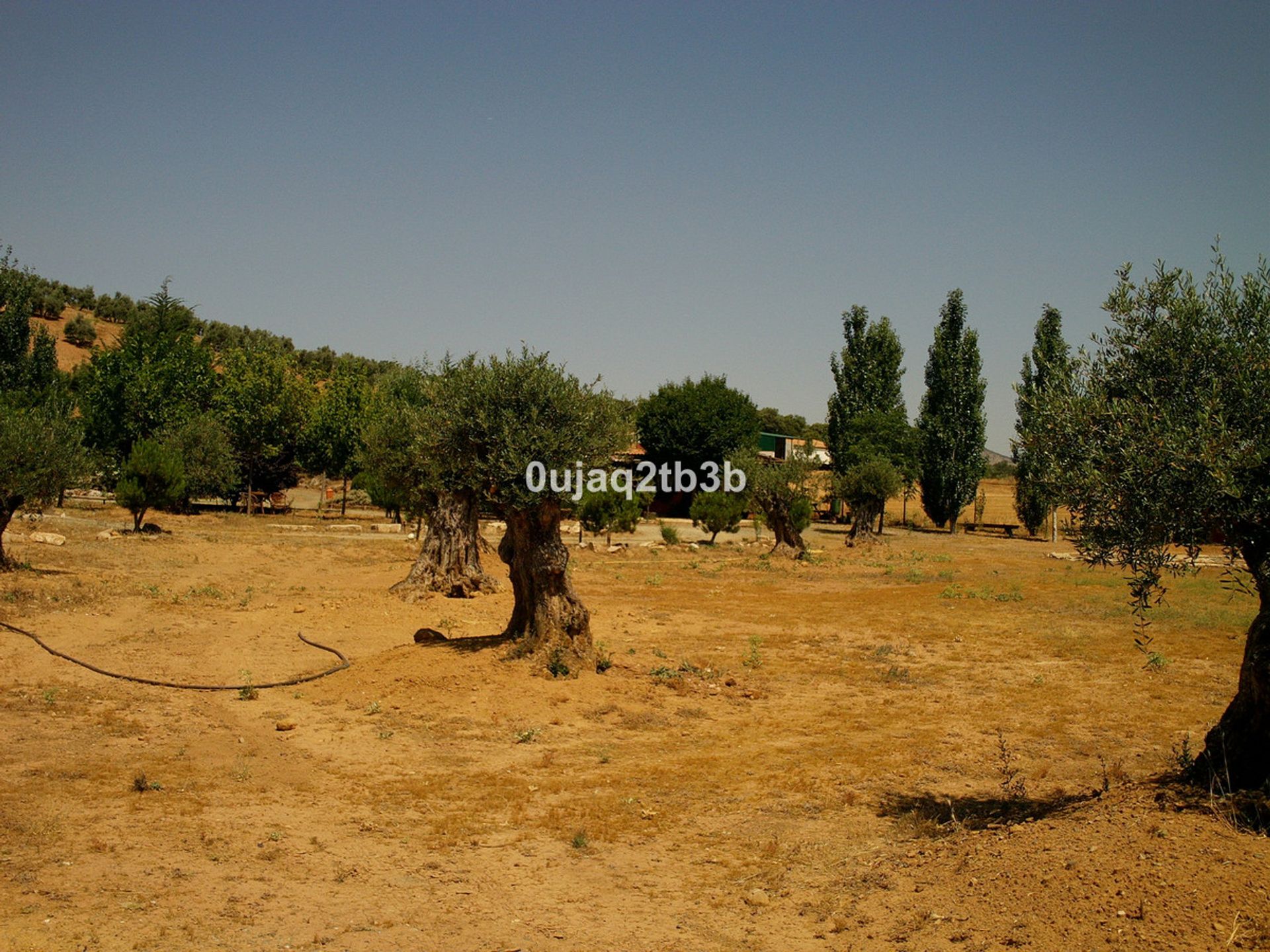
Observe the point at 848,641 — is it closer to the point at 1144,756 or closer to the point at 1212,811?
the point at 1144,756

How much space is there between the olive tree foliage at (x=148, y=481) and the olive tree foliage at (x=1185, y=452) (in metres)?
32.6

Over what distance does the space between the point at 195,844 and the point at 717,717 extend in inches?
282

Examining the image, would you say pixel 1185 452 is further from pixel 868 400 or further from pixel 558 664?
pixel 868 400

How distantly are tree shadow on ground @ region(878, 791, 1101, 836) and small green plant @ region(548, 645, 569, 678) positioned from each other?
5.70m

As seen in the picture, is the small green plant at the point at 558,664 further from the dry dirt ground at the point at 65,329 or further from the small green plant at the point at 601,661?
the dry dirt ground at the point at 65,329

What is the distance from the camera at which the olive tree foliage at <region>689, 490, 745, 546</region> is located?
4138 centimetres

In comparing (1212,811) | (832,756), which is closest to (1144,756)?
(832,756)

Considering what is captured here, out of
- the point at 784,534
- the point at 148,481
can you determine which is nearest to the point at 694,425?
the point at 784,534

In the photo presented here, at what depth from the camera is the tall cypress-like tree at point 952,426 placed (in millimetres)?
58719

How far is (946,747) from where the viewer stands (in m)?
11.3

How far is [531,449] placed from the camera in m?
13.7

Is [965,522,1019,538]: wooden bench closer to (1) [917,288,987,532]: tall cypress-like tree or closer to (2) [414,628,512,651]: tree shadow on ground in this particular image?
(1) [917,288,987,532]: tall cypress-like tree

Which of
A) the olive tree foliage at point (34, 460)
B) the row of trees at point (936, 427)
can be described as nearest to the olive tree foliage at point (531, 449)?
the olive tree foliage at point (34, 460)

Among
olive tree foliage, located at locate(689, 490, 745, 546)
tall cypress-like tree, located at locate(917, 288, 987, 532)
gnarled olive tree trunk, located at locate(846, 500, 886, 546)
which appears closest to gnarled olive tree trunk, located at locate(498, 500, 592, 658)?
olive tree foliage, located at locate(689, 490, 745, 546)
